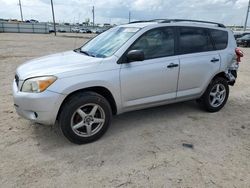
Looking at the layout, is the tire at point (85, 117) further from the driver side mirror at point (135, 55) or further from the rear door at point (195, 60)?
the rear door at point (195, 60)

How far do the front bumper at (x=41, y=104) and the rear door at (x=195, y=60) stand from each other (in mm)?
2214

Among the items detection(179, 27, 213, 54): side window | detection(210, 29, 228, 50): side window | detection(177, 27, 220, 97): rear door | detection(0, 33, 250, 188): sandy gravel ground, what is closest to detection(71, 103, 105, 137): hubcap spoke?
detection(0, 33, 250, 188): sandy gravel ground

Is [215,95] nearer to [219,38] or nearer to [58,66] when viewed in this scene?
[219,38]

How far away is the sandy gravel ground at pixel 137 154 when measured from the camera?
282cm

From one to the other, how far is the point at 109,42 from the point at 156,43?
807 mm

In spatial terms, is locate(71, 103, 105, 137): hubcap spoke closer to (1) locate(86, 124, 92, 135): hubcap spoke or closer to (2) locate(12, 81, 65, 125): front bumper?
(1) locate(86, 124, 92, 135): hubcap spoke

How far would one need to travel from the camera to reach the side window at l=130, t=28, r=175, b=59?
3922mm

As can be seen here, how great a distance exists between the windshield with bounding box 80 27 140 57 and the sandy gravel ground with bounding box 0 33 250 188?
130cm

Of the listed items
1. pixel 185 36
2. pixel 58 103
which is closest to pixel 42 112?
pixel 58 103

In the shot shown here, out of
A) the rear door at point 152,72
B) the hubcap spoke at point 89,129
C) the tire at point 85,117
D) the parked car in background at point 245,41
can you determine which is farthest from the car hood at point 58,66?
the parked car in background at point 245,41

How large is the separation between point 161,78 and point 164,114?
3.33ft

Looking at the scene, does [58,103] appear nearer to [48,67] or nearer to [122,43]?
[48,67]

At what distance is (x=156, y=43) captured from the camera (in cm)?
407

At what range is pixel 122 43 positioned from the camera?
3.86 meters
